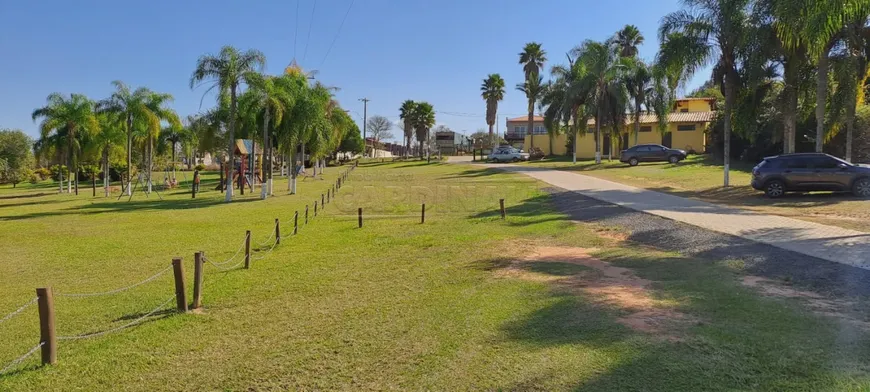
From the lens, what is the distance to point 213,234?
13500 mm

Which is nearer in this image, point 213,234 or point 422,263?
point 422,263

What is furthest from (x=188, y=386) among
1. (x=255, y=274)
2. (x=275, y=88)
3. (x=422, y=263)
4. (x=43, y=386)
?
(x=275, y=88)

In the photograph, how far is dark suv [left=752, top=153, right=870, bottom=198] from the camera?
16906mm

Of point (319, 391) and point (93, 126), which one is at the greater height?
point (93, 126)

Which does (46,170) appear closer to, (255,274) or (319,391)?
(255,274)

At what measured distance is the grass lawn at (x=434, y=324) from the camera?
4.32 metres

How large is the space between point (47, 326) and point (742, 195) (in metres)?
20.5

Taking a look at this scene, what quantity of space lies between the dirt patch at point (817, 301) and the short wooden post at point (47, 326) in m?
7.42

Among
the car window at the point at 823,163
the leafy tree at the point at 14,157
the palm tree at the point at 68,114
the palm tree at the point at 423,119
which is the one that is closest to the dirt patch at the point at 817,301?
the car window at the point at 823,163

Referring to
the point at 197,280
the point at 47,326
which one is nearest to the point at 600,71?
the point at 197,280

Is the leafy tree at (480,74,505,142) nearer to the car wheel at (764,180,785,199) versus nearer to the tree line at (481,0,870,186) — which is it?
the tree line at (481,0,870,186)

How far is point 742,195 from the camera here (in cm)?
1931

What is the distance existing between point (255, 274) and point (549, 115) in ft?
131

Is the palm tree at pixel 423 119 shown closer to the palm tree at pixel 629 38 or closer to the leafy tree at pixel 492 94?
the leafy tree at pixel 492 94
